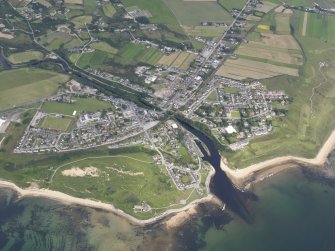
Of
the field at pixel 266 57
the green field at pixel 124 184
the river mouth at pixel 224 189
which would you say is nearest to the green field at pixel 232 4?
the field at pixel 266 57

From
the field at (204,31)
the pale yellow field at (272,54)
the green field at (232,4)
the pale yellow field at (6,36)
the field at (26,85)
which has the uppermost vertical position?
the green field at (232,4)

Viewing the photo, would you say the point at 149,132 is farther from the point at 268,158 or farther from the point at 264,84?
the point at 264,84

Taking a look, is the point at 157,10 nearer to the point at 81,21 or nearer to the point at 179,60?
the point at 81,21

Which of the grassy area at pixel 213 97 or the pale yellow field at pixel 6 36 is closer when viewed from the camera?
the grassy area at pixel 213 97

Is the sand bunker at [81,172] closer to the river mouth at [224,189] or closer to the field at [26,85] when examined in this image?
the river mouth at [224,189]

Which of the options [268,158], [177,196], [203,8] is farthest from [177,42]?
[177,196]

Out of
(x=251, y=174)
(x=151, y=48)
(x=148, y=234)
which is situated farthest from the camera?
(x=151, y=48)

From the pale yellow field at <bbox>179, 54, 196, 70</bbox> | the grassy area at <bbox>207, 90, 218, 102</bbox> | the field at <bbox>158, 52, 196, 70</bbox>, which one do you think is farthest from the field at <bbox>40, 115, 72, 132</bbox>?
the pale yellow field at <bbox>179, 54, 196, 70</bbox>

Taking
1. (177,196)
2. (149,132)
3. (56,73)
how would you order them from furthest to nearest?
(56,73) → (149,132) → (177,196)
